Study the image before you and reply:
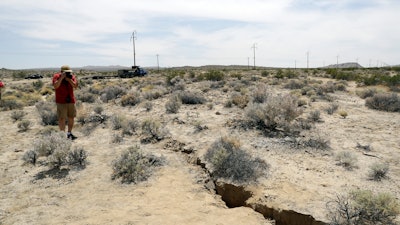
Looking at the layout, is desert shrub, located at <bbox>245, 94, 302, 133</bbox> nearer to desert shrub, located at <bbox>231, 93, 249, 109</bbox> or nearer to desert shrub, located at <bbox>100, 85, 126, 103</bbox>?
desert shrub, located at <bbox>231, 93, 249, 109</bbox>

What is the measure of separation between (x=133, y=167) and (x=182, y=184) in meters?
1.00

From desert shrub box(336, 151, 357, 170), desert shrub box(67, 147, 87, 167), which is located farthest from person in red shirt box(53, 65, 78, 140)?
desert shrub box(336, 151, 357, 170)

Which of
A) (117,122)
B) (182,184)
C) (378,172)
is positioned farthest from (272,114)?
(117,122)

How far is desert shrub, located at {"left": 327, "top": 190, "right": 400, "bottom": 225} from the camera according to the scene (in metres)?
4.10

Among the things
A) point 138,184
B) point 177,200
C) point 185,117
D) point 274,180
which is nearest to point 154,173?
point 138,184

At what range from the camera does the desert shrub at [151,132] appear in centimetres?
836

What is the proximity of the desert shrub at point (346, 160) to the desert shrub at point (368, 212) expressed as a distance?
71.4 inches

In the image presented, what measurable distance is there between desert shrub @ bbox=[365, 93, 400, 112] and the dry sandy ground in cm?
324

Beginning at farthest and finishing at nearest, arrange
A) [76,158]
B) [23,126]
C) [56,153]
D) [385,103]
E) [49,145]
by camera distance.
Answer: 1. [385,103]
2. [23,126]
3. [49,145]
4. [76,158]
5. [56,153]

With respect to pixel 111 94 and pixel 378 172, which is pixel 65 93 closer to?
pixel 378 172

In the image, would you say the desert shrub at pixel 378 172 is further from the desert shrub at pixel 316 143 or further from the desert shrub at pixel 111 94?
the desert shrub at pixel 111 94

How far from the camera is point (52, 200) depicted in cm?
517

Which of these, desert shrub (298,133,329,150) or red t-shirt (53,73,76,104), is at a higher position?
red t-shirt (53,73,76,104)

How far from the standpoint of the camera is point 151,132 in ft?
28.3
